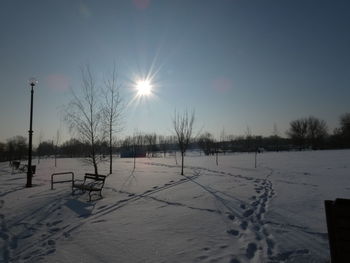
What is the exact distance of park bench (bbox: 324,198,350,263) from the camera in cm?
313

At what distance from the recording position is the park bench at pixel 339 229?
313 centimetres

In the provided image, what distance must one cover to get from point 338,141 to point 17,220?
278 ft

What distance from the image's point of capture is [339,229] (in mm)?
3174

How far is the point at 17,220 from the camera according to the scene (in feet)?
21.0

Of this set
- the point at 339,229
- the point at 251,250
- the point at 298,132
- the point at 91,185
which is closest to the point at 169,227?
the point at 251,250

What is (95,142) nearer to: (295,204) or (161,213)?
(161,213)

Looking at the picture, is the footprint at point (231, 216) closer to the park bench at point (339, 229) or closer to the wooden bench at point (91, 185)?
the park bench at point (339, 229)

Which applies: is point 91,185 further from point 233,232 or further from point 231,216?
point 233,232

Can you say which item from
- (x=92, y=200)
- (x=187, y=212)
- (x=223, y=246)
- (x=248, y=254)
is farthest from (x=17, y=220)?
(x=248, y=254)

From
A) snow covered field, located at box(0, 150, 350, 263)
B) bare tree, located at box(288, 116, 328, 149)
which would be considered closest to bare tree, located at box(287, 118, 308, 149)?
bare tree, located at box(288, 116, 328, 149)

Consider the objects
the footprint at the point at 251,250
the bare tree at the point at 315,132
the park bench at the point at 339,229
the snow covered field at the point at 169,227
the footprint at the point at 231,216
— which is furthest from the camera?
the bare tree at the point at 315,132

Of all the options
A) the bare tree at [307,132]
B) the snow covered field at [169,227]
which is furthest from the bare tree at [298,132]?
the snow covered field at [169,227]

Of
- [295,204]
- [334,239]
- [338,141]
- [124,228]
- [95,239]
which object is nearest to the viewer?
[334,239]

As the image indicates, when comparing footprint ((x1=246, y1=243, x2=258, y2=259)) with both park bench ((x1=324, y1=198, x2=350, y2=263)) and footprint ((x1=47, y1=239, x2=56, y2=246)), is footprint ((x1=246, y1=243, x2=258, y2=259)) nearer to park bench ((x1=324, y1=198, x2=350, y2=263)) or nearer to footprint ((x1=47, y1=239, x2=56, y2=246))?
park bench ((x1=324, y1=198, x2=350, y2=263))
